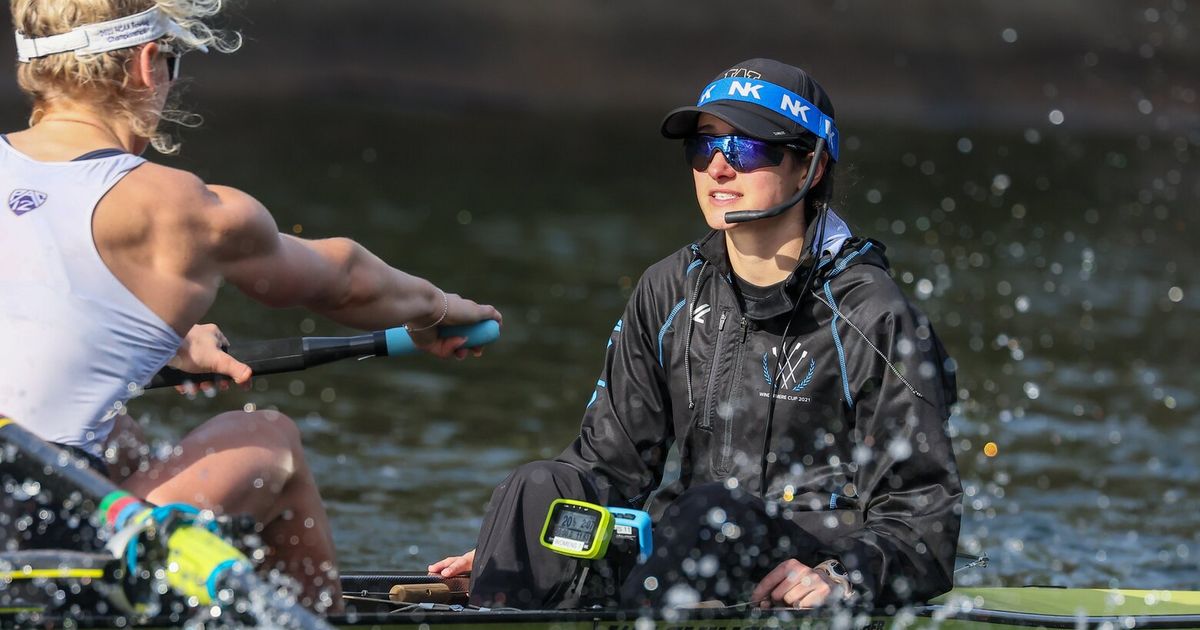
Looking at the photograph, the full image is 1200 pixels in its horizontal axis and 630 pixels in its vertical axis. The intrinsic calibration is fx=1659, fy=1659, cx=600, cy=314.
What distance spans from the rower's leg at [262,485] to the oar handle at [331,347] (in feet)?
2.50

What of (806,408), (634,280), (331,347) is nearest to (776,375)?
(806,408)

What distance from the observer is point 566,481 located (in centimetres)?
499

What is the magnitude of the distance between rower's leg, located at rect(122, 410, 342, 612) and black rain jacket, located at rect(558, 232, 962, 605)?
4.26 feet

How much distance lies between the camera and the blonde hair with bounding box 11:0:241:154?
3.99 metres

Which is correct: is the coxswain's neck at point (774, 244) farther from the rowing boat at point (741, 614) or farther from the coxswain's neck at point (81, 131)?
the coxswain's neck at point (81, 131)

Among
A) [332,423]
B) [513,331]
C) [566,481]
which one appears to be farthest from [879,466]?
[513,331]

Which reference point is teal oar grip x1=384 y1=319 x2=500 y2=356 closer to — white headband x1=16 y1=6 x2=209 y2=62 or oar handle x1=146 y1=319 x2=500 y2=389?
oar handle x1=146 y1=319 x2=500 y2=389

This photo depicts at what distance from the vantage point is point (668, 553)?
4.75 meters

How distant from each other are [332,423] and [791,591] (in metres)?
6.08

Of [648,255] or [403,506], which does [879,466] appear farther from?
[648,255]

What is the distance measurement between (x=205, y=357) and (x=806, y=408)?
5.95 feet

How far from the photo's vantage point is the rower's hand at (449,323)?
15.7 ft

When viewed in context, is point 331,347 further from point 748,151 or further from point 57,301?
point 748,151

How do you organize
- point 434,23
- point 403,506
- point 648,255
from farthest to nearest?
point 434,23 < point 648,255 < point 403,506
